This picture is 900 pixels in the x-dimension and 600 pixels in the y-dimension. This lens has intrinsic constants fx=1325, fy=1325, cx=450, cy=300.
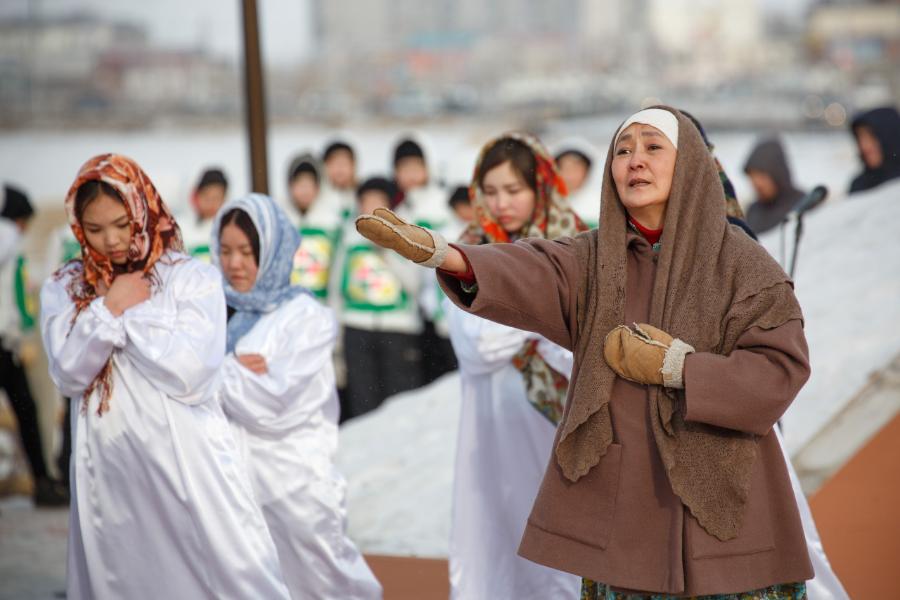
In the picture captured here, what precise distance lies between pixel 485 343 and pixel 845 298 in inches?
116

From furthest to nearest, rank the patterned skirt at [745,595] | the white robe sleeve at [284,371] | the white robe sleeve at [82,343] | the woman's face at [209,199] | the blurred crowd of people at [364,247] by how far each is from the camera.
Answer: the woman's face at [209,199] → the blurred crowd of people at [364,247] → the white robe sleeve at [284,371] → the white robe sleeve at [82,343] → the patterned skirt at [745,595]

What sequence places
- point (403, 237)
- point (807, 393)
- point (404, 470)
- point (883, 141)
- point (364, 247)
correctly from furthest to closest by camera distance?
1. point (883, 141)
2. point (364, 247)
3. point (404, 470)
4. point (807, 393)
5. point (403, 237)

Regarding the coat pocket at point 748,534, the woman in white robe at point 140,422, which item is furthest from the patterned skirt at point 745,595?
the woman in white robe at point 140,422

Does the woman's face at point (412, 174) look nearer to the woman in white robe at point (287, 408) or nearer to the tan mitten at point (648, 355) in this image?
the woman in white robe at point (287, 408)

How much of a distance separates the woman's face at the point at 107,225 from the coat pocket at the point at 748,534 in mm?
1861

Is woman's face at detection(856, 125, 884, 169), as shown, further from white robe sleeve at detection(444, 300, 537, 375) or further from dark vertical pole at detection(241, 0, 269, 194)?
white robe sleeve at detection(444, 300, 537, 375)

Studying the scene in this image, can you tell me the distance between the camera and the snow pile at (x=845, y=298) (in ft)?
18.6

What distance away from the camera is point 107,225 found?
3.84 m

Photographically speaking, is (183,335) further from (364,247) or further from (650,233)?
(364,247)

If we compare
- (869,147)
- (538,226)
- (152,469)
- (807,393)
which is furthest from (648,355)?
(869,147)

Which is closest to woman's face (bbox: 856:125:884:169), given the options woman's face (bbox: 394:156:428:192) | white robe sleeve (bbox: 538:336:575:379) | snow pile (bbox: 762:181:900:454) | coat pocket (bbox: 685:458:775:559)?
snow pile (bbox: 762:181:900:454)

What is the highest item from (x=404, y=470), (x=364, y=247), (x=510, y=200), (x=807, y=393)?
(x=510, y=200)

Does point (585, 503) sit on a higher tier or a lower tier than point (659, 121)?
lower

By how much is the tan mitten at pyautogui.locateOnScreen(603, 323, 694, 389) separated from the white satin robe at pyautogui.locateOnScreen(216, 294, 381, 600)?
1.73 m
